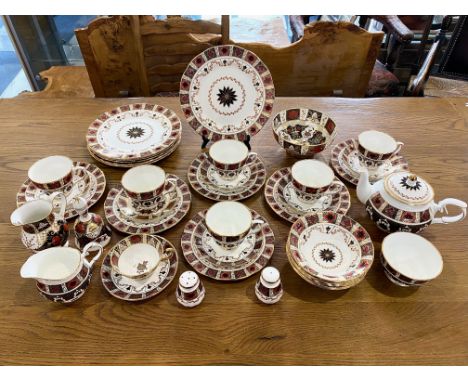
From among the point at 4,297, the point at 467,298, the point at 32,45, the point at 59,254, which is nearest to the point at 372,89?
the point at 467,298

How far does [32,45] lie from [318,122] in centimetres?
198

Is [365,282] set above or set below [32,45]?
above

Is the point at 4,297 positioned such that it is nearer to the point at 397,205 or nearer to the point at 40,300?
the point at 40,300

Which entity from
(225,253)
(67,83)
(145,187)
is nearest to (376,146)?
(225,253)

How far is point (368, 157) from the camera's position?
1021 mm

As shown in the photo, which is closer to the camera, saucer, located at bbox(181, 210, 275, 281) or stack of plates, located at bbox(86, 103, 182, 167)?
saucer, located at bbox(181, 210, 275, 281)

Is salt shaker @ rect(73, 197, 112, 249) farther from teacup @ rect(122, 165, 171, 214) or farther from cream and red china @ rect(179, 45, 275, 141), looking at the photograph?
cream and red china @ rect(179, 45, 275, 141)

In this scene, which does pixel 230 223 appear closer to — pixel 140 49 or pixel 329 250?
pixel 329 250

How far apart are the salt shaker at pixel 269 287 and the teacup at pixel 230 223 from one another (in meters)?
0.10

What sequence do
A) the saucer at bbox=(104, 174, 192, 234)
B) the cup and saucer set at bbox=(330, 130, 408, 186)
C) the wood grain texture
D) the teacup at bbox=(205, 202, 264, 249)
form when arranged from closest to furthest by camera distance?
the teacup at bbox=(205, 202, 264, 249)
the saucer at bbox=(104, 174, 192, 234)
the cup and saucer set at bbox=(330, 130, 408, 186)
the wood grain texture

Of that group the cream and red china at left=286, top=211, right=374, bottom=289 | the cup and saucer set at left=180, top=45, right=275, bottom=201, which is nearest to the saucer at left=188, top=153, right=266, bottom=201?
the cup and saucer set at left=180, top=45, right=275, bottom=201

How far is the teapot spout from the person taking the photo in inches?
36.9

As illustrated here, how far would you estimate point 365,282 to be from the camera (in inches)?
32.8

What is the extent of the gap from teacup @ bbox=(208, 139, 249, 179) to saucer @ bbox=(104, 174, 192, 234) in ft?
0.38
